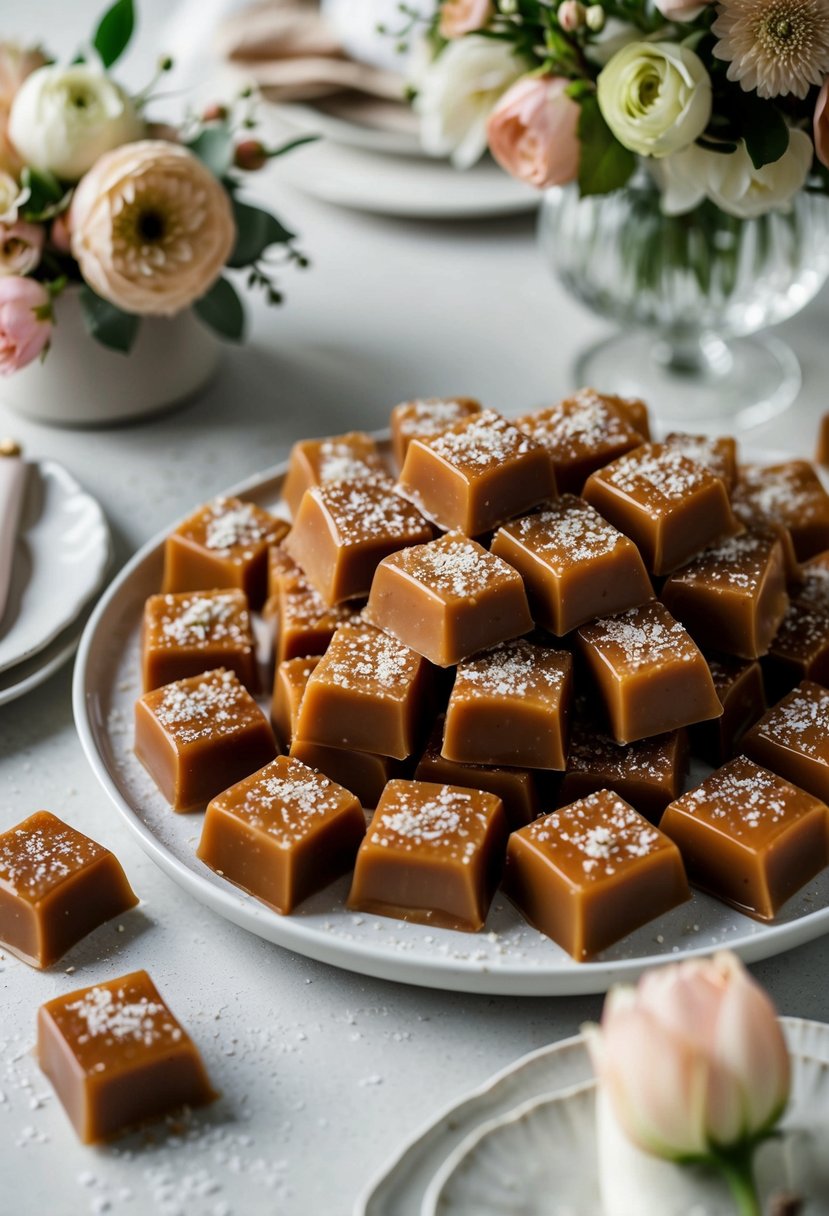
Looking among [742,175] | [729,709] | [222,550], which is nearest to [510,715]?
[729,709]

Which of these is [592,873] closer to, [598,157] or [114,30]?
[598,157]

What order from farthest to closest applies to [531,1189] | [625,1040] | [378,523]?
[378,523] < [531,1189] < [625,1040]

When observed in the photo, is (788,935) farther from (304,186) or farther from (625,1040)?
(304,186)

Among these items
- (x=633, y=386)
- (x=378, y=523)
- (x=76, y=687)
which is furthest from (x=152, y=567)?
(x=633, y=386)

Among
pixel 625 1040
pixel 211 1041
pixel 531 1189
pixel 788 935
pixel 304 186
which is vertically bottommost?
pixel 211 1041

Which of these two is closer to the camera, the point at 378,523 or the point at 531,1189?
the point at 531,1189

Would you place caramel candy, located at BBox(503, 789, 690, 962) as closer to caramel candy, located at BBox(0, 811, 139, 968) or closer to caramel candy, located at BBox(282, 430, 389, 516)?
caramel candy, located at BBox(0, 811, 139, 968)

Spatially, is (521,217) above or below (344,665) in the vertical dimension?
above
